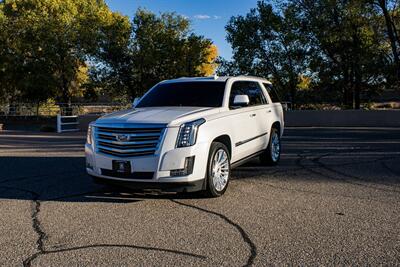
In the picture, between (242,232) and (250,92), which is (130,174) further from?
(250,92)

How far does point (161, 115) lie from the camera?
6.69 meters

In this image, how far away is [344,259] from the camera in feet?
13.9

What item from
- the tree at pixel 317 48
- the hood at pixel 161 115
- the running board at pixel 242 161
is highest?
the tree at pixel 317 48

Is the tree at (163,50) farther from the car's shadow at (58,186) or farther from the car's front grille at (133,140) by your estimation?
the car's front grille at (133,140)

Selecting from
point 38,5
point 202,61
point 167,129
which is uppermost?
point 38,5

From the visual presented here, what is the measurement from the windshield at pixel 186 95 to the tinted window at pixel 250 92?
0.85 ft

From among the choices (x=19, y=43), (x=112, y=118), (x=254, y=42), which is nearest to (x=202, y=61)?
(x=254, y=42)

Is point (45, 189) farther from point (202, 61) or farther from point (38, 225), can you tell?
point (202, 61)

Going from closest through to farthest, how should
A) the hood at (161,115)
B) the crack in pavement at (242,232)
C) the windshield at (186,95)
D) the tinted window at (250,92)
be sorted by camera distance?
the crack in pavement at (242,232)
the hood at (161,115)
the windshield at (186,95)
the tinted window at (250,92)

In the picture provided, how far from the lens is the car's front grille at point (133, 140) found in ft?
20.4

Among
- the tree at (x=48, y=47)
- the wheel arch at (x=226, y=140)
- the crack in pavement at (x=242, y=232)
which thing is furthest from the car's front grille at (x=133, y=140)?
the tree at (x=48, y=47)

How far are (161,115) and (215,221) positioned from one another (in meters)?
1.91

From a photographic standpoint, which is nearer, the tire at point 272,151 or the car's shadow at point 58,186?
the car's shadow at point 58,186

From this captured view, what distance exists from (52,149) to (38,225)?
28.3 ft
